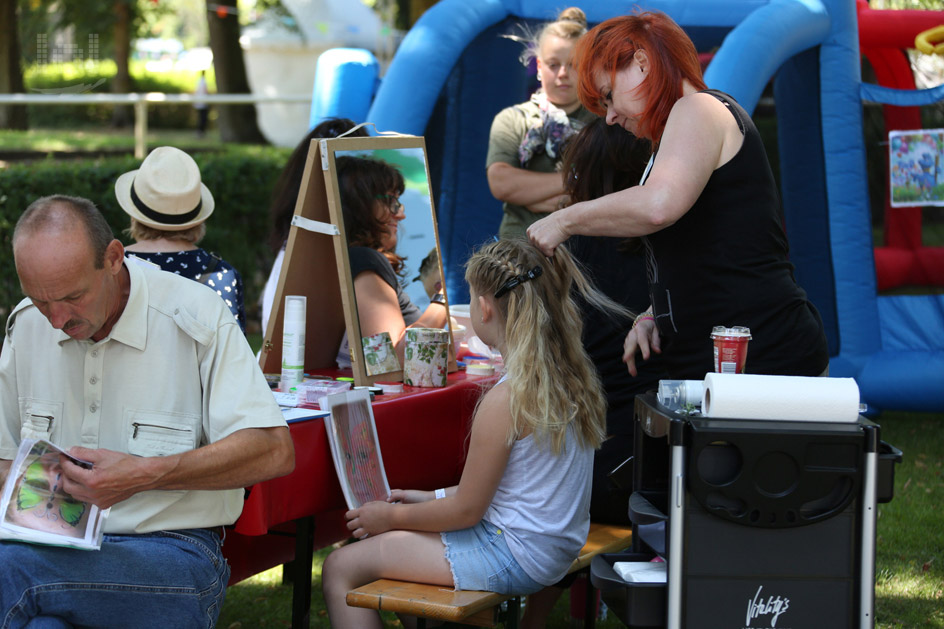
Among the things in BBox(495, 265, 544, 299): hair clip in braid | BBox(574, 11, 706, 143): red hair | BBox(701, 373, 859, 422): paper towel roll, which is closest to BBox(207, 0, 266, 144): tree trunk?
BBox(574, 11, 706, 143): red hair

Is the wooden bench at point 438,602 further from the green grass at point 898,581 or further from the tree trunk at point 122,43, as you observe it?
the tree trunk at point 122,43

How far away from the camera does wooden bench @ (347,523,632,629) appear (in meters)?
2.50

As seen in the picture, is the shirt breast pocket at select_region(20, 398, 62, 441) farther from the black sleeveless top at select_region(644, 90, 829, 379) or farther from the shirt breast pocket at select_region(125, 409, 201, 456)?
the black sleeveless top at select_region(644, 90, 829, 379)

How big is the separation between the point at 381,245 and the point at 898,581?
2.35m

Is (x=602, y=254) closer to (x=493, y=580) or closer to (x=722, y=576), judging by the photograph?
(x=493, y=580)

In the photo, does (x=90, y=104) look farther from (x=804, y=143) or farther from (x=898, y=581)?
(x=898, y=581)

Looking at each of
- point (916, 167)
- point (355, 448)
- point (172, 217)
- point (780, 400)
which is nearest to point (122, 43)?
point (916, 167)

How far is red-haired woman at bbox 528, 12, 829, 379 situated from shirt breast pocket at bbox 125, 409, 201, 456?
976 mm

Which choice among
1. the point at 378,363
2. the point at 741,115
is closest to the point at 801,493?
the point at 741,115

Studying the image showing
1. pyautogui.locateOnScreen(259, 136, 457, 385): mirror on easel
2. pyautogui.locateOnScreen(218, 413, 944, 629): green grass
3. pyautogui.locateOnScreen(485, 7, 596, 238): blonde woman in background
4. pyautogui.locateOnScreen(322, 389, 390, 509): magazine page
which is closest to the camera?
pyautogui.locateOnScreen(322, 389, 390, 509): magazine page

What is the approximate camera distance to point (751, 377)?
2074 millimetres

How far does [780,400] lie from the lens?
205 centimetres

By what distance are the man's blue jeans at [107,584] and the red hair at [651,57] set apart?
1.52m

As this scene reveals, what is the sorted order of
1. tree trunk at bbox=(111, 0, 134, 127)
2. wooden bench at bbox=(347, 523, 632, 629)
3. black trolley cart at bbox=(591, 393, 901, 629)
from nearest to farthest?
black trolley cart at bbox=(591, 393, 901, 629) < wooden bench at bbox=(347, 523, 632, 629) < tree trunk at bbox=(111, 0, 134, 127)
